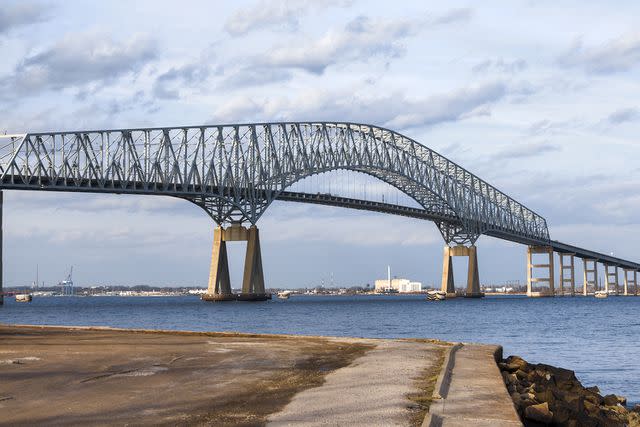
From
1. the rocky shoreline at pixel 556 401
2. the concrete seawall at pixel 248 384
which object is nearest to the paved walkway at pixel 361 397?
the concrete seawall at pixel 248 384

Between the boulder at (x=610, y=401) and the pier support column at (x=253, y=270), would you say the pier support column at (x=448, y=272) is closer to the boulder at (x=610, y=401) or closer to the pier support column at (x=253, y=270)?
the pier support column at (x=253, y=270)

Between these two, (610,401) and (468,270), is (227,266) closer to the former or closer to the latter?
(468,270)

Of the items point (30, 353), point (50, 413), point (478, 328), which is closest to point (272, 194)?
point (478, 328)

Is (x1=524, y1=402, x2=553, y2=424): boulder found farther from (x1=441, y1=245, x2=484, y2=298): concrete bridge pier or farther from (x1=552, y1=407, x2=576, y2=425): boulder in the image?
(x1=441, y1=245, x2=484, y2=298): concrete bridge pier

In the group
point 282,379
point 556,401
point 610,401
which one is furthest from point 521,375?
point 282,379

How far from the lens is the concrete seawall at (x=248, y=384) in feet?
39.8

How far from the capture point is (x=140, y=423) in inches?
460

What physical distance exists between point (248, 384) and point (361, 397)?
256 cm

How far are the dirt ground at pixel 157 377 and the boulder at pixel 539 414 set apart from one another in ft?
11.1

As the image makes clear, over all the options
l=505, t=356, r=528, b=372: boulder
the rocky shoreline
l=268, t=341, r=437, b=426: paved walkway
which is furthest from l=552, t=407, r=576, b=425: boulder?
l=505, t=356, r=528, b=372: boulder

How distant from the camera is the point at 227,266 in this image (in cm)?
12400

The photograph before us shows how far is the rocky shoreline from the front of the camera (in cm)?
1523

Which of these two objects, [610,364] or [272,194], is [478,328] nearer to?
[610,364]

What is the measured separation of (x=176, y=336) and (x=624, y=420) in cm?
1341
